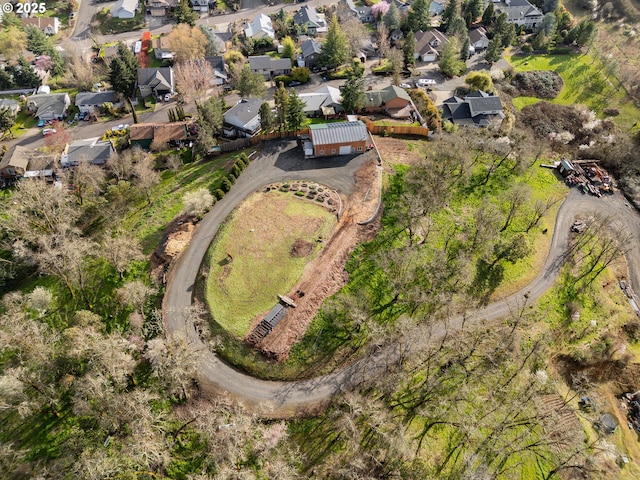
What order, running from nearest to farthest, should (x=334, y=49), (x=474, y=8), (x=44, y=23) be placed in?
(x=334, y=49) → (x=474, y=8) → (x=44, y=23)

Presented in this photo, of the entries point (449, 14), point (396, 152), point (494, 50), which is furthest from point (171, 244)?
point (449, 14)

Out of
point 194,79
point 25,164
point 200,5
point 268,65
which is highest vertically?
point 200,5

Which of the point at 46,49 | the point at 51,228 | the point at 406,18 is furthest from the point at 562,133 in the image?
the point at 46,49

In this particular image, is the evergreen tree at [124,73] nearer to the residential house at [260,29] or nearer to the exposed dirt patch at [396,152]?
the residential house at [260,29]

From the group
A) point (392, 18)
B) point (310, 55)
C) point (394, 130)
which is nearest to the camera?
point (394, 130)

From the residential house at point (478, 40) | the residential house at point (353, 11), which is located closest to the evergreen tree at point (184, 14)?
the residential house at point (353, 11)

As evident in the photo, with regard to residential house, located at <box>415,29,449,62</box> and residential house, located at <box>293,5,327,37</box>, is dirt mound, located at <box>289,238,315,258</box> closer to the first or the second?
residential house, located at <box>415,29,449,62</box>

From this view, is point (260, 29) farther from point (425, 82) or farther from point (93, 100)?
point (425, 82)
